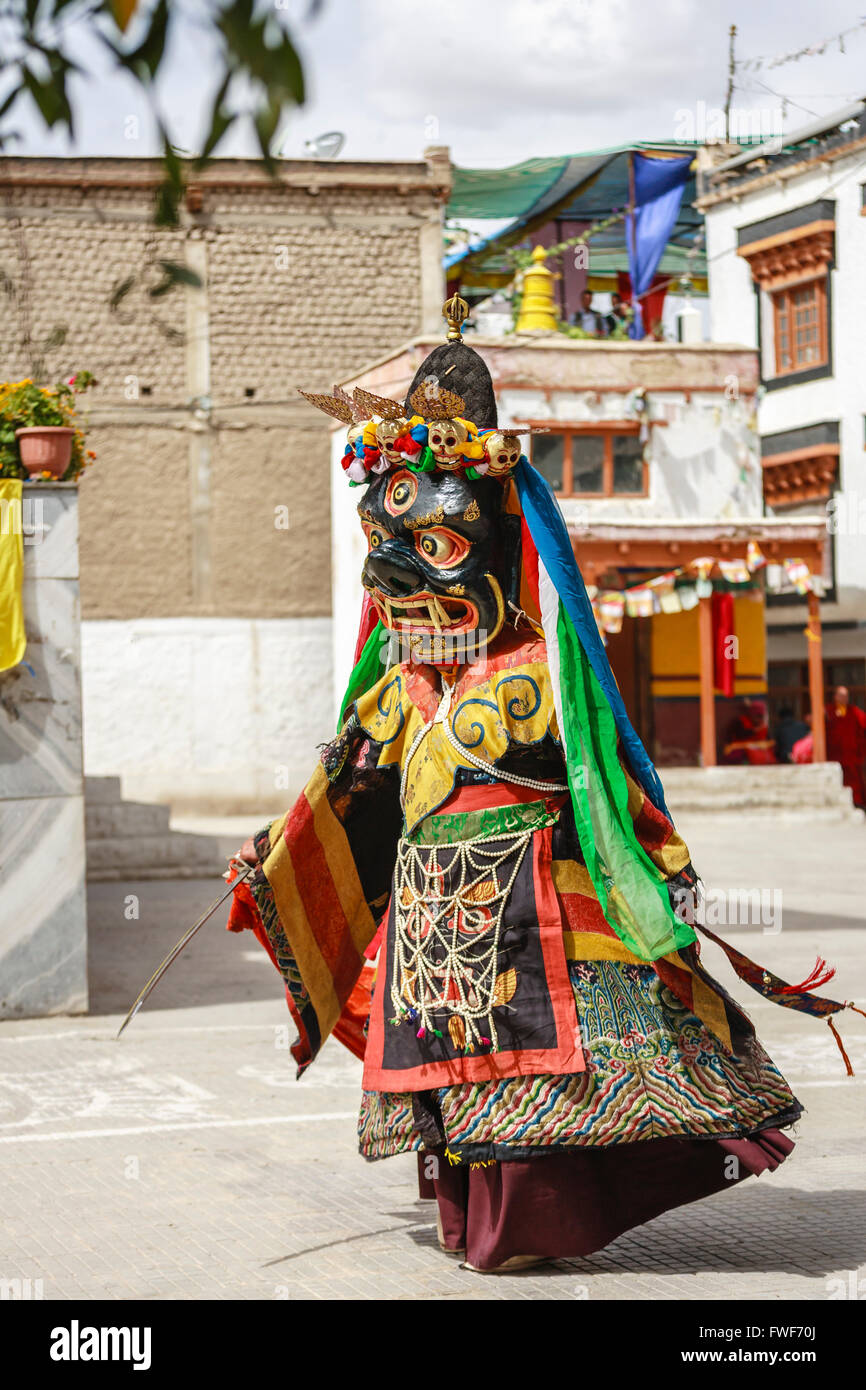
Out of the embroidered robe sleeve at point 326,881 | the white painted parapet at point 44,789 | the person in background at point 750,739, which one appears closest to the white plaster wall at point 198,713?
the person in background at point 750,739

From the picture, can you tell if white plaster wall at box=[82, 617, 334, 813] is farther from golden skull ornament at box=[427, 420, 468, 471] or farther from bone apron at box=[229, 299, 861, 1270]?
golden skull ornament at box=[427, 420, 468, 471]

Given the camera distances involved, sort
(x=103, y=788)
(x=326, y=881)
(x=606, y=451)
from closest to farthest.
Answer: (x=326, y=881) → (x=103, y=788) → (x=606, y=451)

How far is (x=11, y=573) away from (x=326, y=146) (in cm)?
1573

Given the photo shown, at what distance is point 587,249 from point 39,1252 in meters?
24.2

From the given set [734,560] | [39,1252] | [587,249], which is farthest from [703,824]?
[39,1252]

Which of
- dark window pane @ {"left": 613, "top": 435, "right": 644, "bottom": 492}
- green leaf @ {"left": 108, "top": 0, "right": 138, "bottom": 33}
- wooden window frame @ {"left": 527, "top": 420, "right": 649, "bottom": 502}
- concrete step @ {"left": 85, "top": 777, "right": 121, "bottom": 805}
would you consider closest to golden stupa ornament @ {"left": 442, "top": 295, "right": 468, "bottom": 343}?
green leaf @ {"left": 108, "top": 0, "right": 138, "bottom": 33}

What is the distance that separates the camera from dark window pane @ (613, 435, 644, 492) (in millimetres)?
23125

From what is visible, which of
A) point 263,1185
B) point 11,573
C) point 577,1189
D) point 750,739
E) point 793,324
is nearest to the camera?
point 577,1189

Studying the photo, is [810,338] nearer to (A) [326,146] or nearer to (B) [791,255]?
(B) [791,255]

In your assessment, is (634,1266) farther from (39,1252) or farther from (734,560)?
(734,560)

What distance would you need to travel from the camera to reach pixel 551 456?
23094 mm

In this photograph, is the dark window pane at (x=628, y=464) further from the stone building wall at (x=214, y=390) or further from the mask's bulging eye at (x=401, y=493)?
the mask's bulging eye at (x=401, y=493)

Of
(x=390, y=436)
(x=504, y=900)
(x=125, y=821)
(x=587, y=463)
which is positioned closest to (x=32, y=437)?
(x=390, y=436)

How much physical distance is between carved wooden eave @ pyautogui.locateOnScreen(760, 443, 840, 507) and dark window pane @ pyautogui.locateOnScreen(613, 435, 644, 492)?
4.76 m
